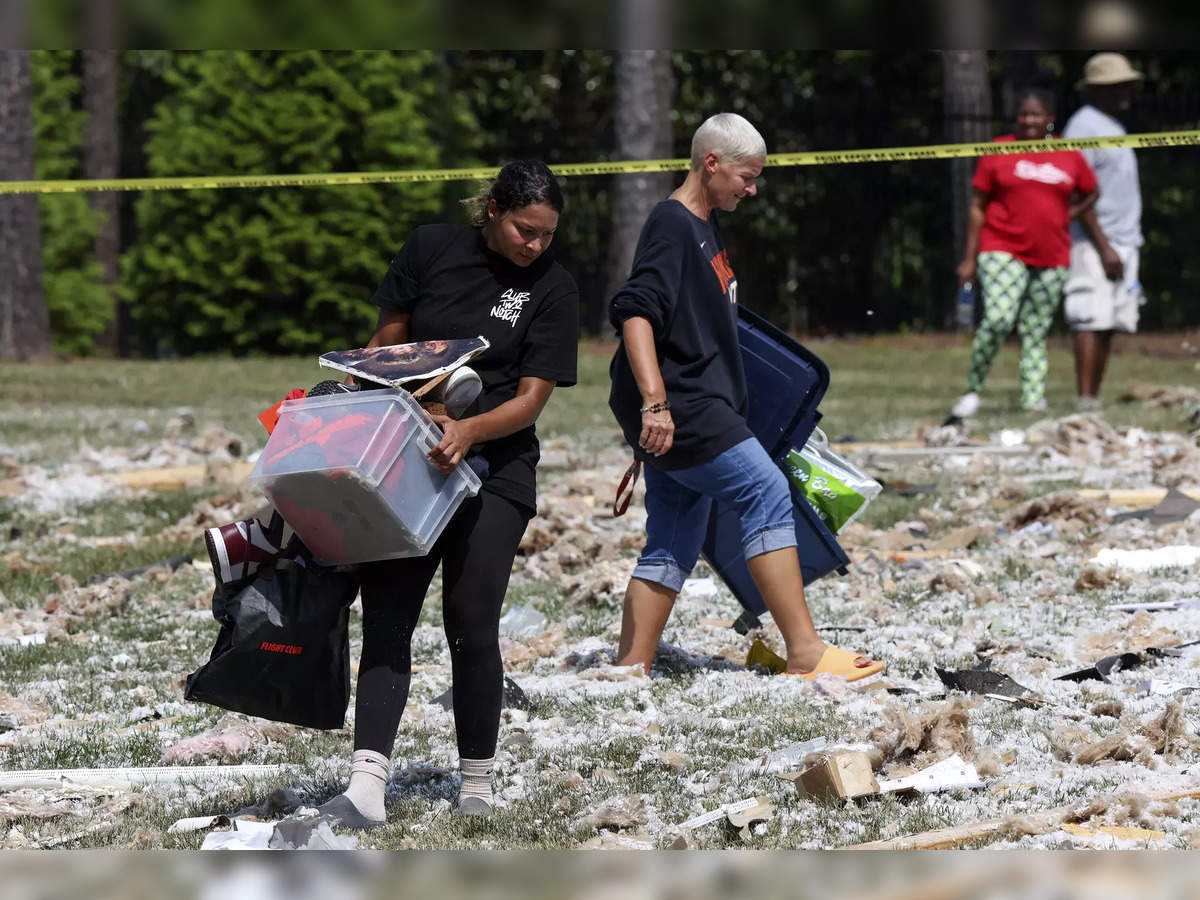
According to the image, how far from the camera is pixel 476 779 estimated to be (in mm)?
4227

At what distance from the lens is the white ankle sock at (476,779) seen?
4.22 m

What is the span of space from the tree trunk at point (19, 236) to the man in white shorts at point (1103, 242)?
1427 centimetres

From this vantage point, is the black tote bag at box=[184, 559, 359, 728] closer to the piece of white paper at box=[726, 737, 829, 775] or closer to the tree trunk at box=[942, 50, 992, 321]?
the piece of white paper at box=[726, 737, 829, 775]

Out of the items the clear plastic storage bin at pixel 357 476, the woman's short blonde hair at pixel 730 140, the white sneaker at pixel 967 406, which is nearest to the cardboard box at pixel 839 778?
the clear plastic storage bin at pixel 357 476

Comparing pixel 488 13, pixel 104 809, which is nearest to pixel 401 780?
pixel 104 809

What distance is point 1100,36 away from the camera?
1.47 m

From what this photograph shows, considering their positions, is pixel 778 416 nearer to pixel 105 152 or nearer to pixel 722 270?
pixel 722 270

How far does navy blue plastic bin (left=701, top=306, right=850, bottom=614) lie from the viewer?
18.8 ft

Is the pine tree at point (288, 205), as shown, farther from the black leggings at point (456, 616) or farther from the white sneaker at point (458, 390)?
the white sneaker at point (458, 390)

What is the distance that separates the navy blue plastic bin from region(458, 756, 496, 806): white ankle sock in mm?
1861

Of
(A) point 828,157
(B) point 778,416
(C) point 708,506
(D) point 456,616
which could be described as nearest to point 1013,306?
(A) point 828,157

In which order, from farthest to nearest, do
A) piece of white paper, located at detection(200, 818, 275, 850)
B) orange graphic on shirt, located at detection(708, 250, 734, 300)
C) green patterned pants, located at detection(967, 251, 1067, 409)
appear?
green patterned pants, located at detection(967, 251, 1067, 409)
orange graphic on shirt, located at detection(708, 250, 734, 300)
piece of white paper, located at detection(200, 818, 275, 850)

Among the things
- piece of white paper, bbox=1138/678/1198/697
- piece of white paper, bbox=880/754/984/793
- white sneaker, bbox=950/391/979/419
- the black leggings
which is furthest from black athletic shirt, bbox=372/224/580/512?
white sneaker, bbox=950/391/979/419

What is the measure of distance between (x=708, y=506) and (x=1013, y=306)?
8060 mm
